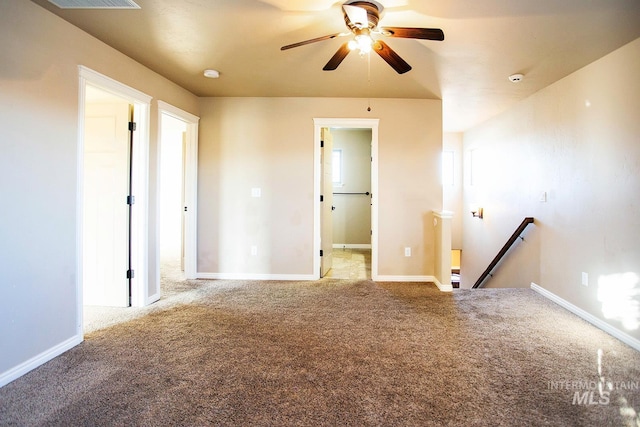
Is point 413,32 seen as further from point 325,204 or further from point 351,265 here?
point 351,265

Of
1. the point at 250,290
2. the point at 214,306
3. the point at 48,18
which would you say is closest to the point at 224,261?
the point at 250,290

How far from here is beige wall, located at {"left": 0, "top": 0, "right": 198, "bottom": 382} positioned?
1946 mm

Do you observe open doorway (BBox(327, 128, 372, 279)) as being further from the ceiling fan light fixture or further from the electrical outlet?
the ceiling fan light fixture

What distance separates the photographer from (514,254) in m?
4.38

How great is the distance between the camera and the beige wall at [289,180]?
420 centimetres

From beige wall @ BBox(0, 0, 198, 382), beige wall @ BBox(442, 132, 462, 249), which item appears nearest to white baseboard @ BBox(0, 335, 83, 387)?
beige wall @ BBox(0, 0, 198, 382)

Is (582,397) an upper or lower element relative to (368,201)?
lower

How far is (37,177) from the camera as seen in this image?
2.12 m

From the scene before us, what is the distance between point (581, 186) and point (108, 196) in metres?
4.64

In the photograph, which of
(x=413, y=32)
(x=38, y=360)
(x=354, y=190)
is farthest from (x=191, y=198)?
(x=354, y=190)

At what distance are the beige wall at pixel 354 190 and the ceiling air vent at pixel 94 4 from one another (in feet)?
16.9

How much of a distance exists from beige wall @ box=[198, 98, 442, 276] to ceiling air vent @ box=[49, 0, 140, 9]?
2136 mm

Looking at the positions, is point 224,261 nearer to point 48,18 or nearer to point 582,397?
point 48,18

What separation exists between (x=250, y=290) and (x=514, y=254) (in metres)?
3.58
